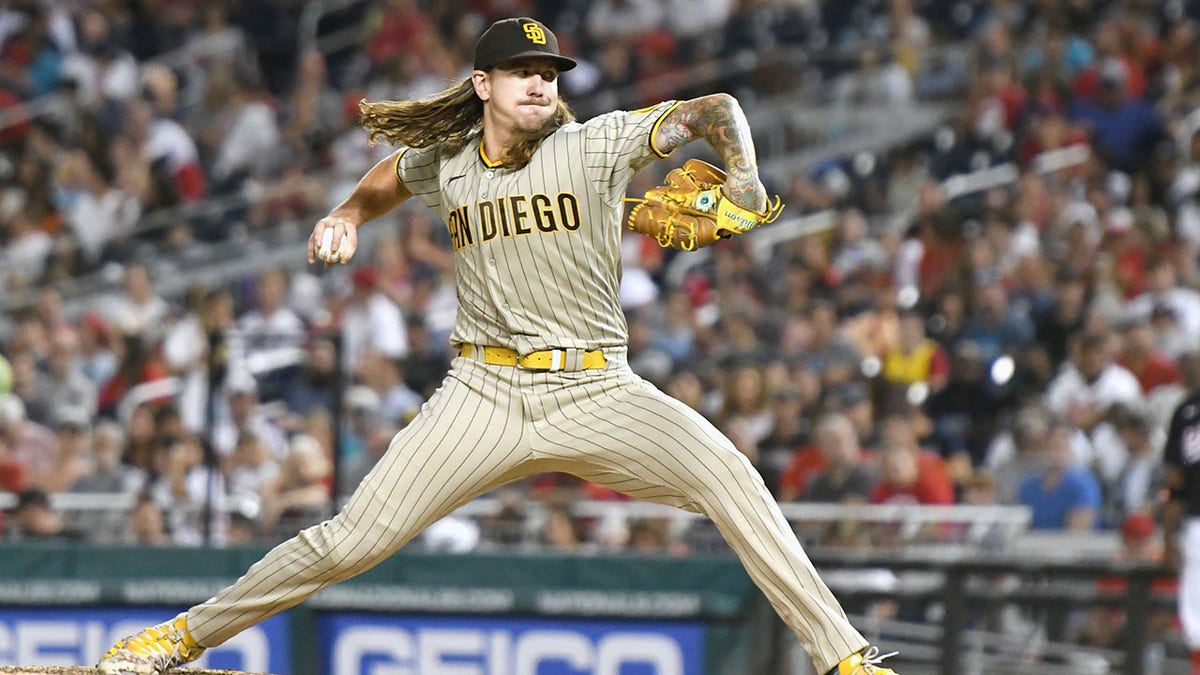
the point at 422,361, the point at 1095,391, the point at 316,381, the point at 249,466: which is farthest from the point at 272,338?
the point at 1095,391

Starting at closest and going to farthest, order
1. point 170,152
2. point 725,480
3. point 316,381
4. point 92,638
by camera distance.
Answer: point 725,480, point 92,638, point 316,381, point 170,152

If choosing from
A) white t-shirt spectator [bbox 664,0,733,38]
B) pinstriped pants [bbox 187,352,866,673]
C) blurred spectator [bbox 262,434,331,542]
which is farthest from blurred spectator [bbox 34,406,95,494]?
white t-shirt spectator [bbox 664,0,733,38]

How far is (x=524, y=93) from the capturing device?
5.39 meters

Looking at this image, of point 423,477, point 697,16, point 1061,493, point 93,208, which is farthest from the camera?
point 697,16

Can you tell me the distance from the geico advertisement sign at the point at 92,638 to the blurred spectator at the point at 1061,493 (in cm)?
396

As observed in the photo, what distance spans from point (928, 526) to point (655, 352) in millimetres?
2645

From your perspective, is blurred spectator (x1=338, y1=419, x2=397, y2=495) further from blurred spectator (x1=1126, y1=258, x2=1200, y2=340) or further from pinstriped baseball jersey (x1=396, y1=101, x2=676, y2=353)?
pinstriped baseball jersey (x1=396, y1=101, x2=676, y2=353)

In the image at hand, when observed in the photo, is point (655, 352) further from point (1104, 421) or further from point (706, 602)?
point (706, 602)

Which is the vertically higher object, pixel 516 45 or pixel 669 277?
pixel 669 277

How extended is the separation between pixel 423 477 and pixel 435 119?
104 cm

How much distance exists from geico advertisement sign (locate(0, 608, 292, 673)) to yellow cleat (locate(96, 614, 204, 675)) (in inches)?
141

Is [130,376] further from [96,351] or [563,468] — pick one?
[563,468]

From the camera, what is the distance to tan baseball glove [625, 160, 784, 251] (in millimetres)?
5074

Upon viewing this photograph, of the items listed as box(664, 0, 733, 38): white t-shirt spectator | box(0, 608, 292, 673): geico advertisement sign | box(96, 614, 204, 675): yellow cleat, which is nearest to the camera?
box(96, 614, 204, 675): yellow cleat
